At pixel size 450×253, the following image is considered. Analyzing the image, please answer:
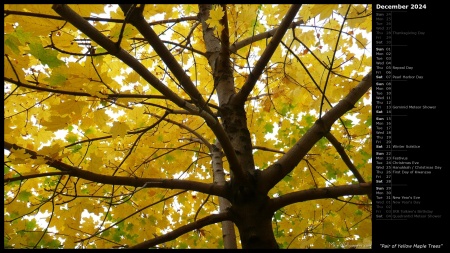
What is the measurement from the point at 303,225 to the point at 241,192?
1301mm

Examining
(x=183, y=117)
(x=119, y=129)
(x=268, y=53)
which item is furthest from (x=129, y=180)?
(x=183, y=117)

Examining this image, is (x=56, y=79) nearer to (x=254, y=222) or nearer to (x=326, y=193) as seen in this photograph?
(x=254, y=222)

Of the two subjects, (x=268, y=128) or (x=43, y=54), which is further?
(x=268, y=128)

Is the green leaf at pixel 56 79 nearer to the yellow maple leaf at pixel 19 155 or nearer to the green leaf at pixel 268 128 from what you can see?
the yellow maple leaf at pixel 19 155

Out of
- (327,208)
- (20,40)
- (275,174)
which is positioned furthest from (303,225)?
(20,40)

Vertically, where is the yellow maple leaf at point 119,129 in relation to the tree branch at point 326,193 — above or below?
above

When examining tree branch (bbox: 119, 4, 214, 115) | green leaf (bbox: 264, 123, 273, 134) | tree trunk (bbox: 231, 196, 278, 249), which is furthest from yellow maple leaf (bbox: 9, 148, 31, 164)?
green leaf (bbox: 264, 123, 273, 134)

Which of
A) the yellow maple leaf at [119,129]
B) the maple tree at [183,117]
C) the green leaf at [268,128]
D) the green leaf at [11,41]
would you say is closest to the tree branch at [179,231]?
the maple tree at [183,117]

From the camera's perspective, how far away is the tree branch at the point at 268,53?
1562 millimetres

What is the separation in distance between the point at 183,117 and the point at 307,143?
1490mm

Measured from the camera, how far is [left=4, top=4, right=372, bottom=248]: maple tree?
142 centimetres

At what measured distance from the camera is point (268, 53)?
1.77 m
